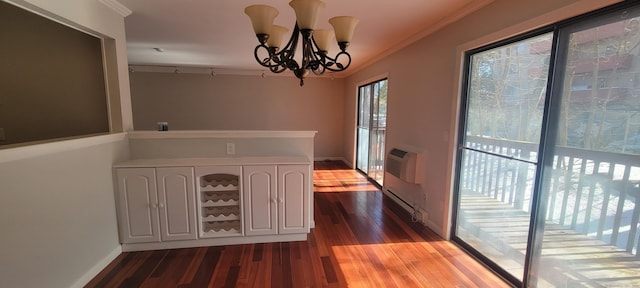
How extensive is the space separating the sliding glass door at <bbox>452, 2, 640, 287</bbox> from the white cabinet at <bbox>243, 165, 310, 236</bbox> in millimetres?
1656

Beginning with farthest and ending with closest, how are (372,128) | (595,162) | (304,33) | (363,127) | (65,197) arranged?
(363,127), (372,128), (65,197), (595,162), (304,33)

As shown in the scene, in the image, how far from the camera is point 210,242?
2543mm

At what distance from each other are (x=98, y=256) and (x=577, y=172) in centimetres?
349

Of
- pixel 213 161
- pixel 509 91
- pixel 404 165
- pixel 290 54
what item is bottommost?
pixel 404 165

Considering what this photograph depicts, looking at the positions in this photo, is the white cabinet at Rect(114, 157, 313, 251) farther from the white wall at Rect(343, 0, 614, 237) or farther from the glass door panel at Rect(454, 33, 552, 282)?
the glass door panel at Rect(454, 33, 552, 282)

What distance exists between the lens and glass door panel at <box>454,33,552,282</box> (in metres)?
1.89

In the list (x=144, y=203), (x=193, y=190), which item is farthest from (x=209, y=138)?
(x=144, y=203)

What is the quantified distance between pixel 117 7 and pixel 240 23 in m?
1.09

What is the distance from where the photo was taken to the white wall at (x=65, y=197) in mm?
1463

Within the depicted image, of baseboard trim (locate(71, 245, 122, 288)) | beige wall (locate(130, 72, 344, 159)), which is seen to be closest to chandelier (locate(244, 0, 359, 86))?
baseboard trim (locate(71, 245, 122, 288))

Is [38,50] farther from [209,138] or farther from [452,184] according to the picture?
[452,184]

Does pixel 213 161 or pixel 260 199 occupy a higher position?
pixel 213 161

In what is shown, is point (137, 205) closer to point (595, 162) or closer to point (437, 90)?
point (437, 90)

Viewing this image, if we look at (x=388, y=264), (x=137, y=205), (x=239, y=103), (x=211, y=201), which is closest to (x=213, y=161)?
(x=211, y=201)
